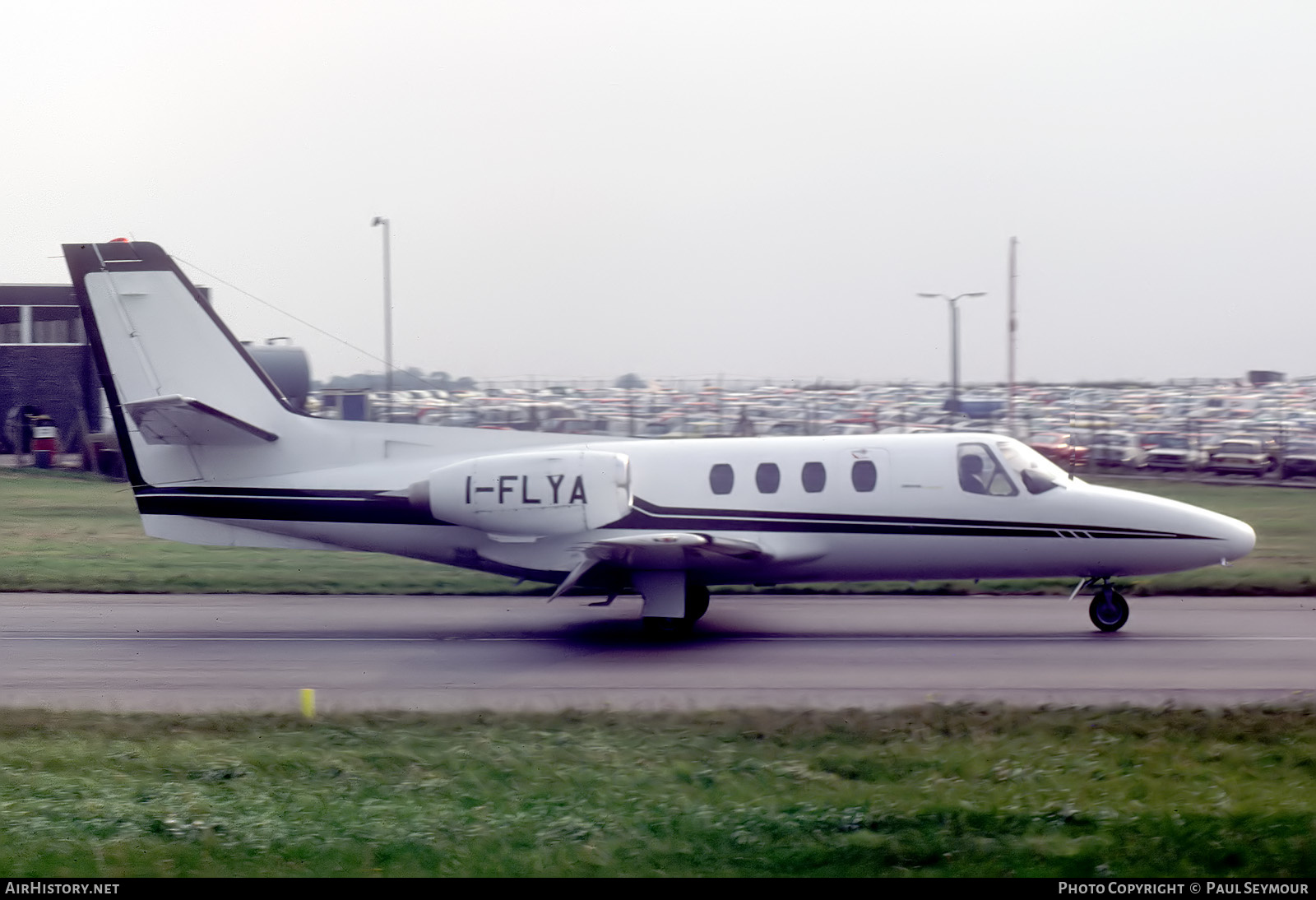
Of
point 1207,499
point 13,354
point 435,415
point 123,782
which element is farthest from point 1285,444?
point 13,354

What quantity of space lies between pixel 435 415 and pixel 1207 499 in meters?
21.4

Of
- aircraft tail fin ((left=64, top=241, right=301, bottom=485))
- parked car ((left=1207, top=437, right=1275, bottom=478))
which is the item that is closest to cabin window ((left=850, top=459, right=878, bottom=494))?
aircraft tail fin ((left=64, top=241, right=301, bottom=485))

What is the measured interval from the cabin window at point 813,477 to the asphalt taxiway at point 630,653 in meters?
1.70

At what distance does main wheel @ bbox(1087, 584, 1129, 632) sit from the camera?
14438mm

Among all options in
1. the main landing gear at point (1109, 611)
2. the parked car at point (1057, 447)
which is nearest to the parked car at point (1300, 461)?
the parked car at point (1057, 447)

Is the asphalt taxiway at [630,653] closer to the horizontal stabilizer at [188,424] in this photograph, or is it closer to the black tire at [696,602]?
the black tire at [696,602]

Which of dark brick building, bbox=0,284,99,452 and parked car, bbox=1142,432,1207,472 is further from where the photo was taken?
dark brick building, bbox=0,284,99,452

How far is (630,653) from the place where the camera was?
546 inches

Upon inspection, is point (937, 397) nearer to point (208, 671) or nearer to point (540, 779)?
point (208, 671)

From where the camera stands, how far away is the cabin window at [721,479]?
49.7 feet

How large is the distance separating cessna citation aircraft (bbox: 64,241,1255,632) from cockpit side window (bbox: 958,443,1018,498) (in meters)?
0.02

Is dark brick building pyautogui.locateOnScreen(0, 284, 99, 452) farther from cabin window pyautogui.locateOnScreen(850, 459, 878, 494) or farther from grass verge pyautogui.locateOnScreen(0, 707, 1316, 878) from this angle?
grass verge pyautogui.locateOnScreen(0, 707, 1316, 878)

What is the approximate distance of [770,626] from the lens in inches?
605

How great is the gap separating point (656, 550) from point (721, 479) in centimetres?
144
